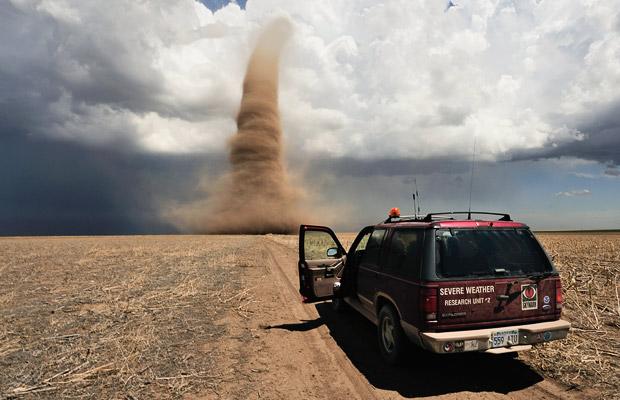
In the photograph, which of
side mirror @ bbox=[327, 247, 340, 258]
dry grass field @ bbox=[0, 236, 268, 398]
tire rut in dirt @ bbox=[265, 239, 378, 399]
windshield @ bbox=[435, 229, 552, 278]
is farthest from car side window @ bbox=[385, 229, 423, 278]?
dry grass field @ bbox=[0, 236, 268, 398]

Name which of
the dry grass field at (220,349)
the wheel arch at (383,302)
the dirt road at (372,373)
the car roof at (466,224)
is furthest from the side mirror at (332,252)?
the car roof at (466,224)

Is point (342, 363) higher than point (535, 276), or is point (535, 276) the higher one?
point (535, 276)

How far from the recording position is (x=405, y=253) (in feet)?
16.5

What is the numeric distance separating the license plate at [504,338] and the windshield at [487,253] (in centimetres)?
69

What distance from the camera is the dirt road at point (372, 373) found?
4.35m

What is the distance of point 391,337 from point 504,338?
1.49 m

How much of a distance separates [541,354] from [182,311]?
6.90 meters

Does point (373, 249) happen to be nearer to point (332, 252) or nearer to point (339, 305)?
point (332, 252)

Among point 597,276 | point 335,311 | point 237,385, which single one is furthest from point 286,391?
point 597,276

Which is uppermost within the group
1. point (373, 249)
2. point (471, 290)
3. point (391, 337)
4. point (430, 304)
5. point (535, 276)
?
point (373, 249)

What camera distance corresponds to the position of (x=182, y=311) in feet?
27.1

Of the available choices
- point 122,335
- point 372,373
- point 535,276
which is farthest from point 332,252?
point 122,335

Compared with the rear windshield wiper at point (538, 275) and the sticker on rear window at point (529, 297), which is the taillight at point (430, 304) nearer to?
the sticker on rear window at point (529, 297)

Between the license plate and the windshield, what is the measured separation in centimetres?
69
